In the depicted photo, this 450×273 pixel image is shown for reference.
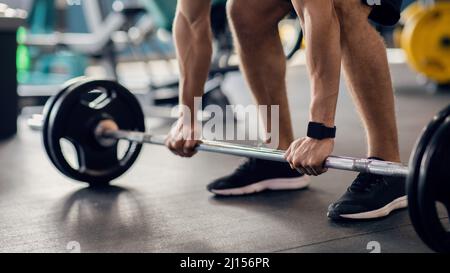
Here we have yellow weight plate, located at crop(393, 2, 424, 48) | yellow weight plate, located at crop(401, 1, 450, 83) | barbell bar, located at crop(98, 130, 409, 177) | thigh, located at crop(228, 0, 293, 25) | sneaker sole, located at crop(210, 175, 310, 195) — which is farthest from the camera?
yellow weight plate, located at crop(393, 2, 424, 48)

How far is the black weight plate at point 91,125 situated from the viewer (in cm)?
186

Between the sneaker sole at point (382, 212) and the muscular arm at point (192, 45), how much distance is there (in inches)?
18.4

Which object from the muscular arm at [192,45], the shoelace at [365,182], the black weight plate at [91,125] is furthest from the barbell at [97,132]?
the shoelace at [365,182]

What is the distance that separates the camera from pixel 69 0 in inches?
243

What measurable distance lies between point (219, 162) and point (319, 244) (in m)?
0.99

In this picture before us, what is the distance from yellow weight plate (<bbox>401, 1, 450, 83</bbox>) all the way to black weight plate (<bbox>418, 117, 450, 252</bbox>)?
3.35 metres

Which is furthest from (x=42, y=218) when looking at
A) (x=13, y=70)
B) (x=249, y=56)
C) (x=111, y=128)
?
(x=13, y=70)

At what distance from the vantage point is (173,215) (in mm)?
1571

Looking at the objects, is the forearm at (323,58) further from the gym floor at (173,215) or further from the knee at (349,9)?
the gym floor at (173,215)

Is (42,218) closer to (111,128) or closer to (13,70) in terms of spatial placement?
(111,128)

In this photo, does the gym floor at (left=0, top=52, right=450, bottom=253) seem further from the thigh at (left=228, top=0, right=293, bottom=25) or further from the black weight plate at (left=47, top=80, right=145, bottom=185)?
the thigh at (left=228, top=0, right=293, bottom=25)

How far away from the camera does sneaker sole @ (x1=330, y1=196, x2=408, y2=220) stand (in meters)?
1.48

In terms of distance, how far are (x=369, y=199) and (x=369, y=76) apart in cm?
28

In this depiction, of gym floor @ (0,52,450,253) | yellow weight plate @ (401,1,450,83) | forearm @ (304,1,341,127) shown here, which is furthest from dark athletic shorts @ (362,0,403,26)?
yellow weight plate @ (401,1,450,83)
